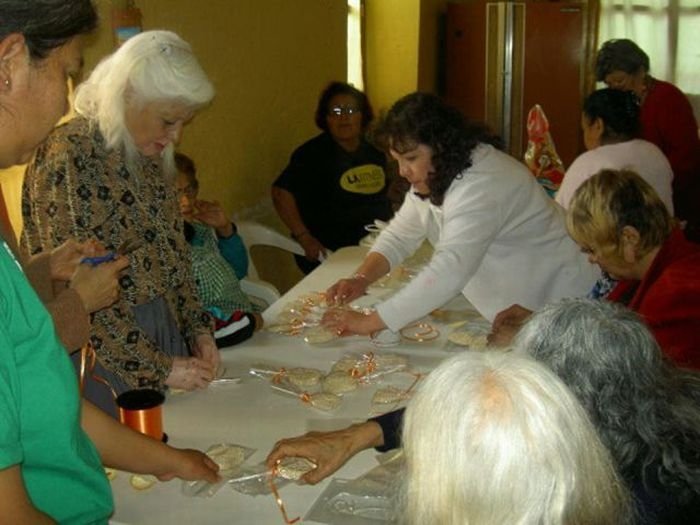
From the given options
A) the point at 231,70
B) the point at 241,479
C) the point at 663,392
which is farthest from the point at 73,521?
the point at 231,70

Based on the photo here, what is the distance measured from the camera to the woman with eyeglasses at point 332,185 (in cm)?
429

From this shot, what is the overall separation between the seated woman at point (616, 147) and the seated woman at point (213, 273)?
151 centimetres

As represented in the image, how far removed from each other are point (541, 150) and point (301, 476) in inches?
131

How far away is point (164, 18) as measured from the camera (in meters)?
3.27

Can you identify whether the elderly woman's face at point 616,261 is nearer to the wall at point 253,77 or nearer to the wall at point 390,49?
the wall at point 253,77

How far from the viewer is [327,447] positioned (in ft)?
5.32

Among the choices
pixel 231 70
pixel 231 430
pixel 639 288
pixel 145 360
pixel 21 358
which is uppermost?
pixel 231 70

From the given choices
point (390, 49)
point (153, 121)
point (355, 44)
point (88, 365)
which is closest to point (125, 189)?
point (153, 121)

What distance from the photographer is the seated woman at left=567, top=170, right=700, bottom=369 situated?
5.86 ft

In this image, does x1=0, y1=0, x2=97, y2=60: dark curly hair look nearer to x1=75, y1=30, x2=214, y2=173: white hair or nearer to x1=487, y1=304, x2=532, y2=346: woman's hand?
x1=75, y1=30, x2=214, y2=173: white hair

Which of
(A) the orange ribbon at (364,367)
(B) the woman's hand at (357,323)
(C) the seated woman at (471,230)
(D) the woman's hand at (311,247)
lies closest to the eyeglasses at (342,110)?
(D) the woman's hand at (311,247)

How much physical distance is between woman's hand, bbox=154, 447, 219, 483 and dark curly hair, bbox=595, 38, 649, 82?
3.48 metres

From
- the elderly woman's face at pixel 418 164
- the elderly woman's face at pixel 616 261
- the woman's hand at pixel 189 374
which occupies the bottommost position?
the woman's hand at pixel 189 374

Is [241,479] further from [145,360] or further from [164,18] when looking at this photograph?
[164,18]
